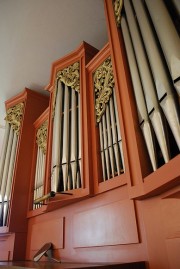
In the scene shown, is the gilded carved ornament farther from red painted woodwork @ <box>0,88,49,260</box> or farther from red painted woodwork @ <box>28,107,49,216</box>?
red painted woodwork @ <box>0,88,49,260</box>

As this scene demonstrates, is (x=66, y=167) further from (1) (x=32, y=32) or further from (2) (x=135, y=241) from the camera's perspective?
(1) (x=32, y=32)

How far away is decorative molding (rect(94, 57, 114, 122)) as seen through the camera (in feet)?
7.72

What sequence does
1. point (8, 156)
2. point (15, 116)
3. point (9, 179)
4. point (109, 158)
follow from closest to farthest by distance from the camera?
1. point (109, 158)
2. point (9, 179)
3. point (8, 156)
4. point (15, 116)

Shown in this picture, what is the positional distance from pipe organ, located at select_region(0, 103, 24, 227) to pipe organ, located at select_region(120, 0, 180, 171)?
2.48m

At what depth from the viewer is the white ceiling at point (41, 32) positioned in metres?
2.97

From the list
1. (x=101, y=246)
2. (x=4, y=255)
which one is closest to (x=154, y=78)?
(x=101, y=246)

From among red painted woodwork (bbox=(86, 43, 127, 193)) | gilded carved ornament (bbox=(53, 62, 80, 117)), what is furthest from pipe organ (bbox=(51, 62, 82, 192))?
red painted woodwork (bbox=(86, 43, 127, 193))

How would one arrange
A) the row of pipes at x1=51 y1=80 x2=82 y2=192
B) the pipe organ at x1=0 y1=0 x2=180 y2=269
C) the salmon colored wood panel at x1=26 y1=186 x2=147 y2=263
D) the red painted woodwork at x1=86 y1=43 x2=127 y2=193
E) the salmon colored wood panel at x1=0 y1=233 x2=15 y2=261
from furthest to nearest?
the salmon colored wood panel at x1=0 y1=233 x2=15 y2=261, the row of pipes at x1=51 y1=80 x2=82 y2=192, the red painted woodwork at x1=86 y1=43 x2=127 y2=193, the salmon colored wood panel at x1=26 y1=186 x2=147 y2=263, the pipe organ at x1=0 y1=0 x2=180 y2=269

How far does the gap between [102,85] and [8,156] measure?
2.06m

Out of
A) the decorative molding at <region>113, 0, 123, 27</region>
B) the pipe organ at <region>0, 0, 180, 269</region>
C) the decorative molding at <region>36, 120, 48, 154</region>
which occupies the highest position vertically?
the decorative molding at <region>113, 0, 123, 27</region>

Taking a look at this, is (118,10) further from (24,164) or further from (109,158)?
(24,164)

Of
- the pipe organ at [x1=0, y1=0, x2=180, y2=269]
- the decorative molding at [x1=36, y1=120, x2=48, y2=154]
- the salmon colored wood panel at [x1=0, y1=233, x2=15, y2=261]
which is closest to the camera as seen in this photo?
the pipe organ at [x1=0, y1=0, x2=180, y2=269]

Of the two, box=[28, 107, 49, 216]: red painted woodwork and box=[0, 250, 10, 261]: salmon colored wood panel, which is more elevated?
box=[28, 107, 49, 216]: red painted woodwork

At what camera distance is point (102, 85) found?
99.4 inches
